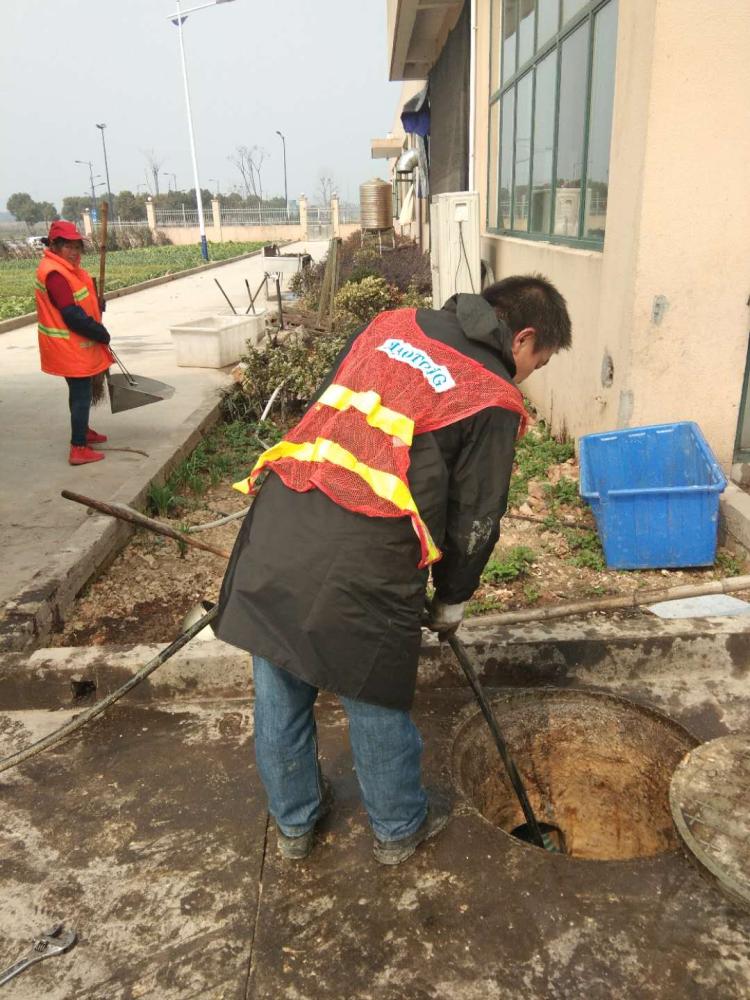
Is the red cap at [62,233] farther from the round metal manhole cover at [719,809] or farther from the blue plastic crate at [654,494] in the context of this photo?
the round metal manhole cover at [719,809]

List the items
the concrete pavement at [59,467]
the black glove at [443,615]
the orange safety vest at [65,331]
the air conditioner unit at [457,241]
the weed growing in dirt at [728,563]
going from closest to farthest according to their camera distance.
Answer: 1. the black glove at [443,615]
2. the concrete pavement at [59,467]
3. the weed growing in dirt at [728,563]
4. the orange safety vest at [65,331]
5. the air conditioner unit at [457,241]

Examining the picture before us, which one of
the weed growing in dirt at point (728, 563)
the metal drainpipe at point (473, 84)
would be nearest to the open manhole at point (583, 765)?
the weed growing in dirt at point (728, 563)

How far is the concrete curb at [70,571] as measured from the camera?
3.44m

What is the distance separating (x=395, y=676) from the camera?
1.95 metres

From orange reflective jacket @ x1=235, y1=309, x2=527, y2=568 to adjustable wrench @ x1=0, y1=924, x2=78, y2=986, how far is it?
1377mm

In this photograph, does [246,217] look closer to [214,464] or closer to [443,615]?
[214,464]

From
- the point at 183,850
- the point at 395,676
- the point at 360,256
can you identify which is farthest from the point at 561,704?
the point at 360,256

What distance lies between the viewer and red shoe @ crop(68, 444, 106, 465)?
241 inches

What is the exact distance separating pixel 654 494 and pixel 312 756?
97.8 inches

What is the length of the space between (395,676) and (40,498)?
4.29 meters

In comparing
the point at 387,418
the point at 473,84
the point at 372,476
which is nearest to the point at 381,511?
the point at 372,476

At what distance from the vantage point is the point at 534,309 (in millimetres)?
2102

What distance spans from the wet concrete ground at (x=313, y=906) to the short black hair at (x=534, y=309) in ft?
4.97

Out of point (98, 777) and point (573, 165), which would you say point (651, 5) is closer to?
point (573, 165)
